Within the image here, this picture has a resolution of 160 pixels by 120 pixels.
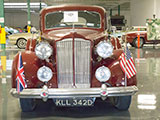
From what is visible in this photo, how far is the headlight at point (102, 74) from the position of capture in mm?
4039

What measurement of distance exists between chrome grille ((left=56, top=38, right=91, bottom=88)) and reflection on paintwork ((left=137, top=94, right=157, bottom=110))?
4.40ft

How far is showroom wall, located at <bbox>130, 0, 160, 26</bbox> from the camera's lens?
21.4 m

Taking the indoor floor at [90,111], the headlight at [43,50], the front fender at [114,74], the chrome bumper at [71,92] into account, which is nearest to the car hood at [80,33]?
the headlight at [43,50]

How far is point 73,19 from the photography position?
5.20 m

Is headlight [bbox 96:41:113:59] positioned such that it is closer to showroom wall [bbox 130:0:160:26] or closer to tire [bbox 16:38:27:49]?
tire [bbox 16:38:27:49]

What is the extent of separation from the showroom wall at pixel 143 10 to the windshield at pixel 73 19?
53.6ft

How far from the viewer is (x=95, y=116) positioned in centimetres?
424

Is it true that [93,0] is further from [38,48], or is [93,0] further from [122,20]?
[38,48]

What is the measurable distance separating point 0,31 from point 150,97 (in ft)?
16.4

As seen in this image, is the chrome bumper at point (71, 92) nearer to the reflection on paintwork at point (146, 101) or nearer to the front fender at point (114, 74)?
the front fender at point (114, 74)

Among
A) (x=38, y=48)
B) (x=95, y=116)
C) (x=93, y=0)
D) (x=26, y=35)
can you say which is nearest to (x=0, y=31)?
(x=38, y=48)

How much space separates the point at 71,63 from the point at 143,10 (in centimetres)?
2152

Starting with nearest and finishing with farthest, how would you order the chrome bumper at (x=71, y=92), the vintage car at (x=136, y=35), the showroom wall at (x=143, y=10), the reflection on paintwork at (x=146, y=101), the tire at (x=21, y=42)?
the chrome bumper at (x=71, y=92) → the reflection on paintwork at (x=146, y=101) → the tire at (x=21, y=42) → the vintage car at (x=136, y=35) → the showroom wall at (x=143, y=10)

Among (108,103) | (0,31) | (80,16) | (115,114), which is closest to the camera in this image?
(115,114)
